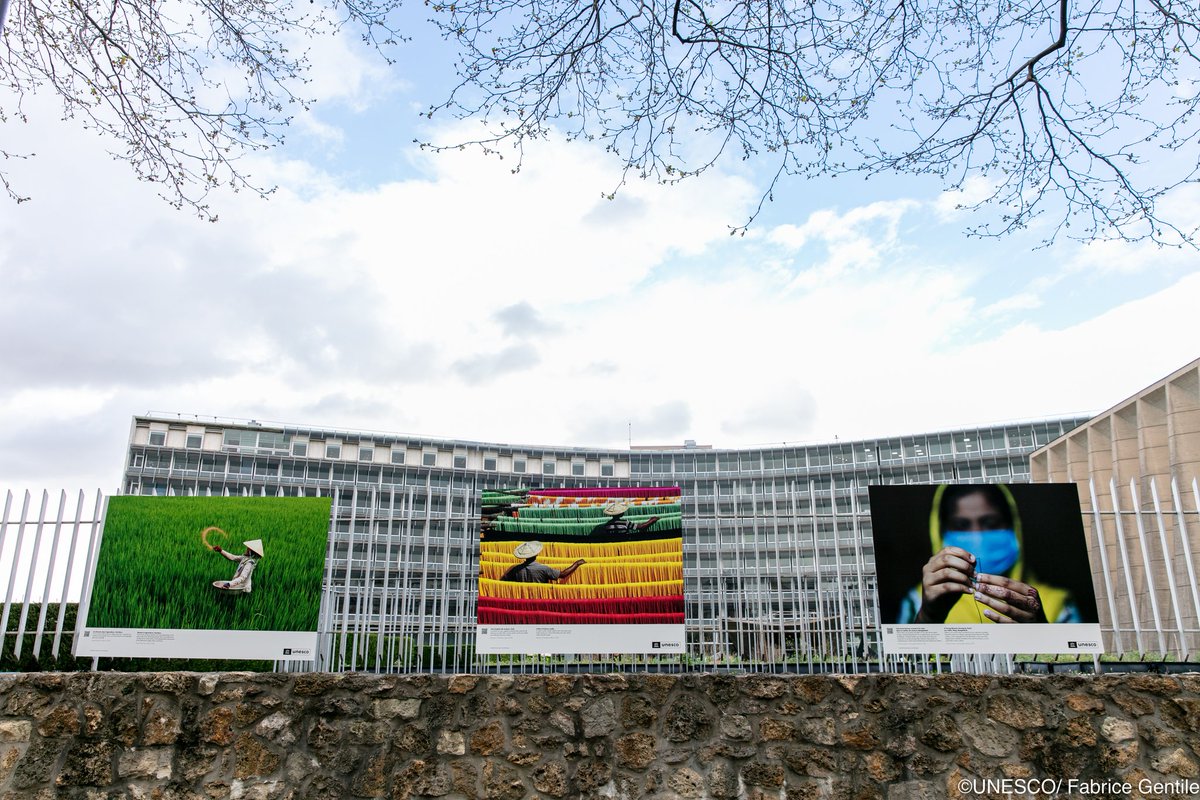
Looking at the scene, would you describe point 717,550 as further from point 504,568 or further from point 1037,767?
point 1037,767

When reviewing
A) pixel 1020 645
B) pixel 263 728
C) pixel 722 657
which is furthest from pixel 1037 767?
pixel 263 728

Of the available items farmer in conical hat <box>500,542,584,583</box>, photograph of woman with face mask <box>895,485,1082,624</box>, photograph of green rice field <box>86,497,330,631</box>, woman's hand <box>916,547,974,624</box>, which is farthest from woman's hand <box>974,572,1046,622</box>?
photograph of green rice field <box>86,497,330,631</box>

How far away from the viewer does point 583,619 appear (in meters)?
6.18

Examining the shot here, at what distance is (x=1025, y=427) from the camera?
7000cm

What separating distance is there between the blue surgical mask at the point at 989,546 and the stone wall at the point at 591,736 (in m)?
0.90

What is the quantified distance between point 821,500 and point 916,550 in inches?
37.6

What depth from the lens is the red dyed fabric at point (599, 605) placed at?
6.21 meters

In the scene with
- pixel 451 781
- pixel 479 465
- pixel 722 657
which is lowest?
pixel 451 781

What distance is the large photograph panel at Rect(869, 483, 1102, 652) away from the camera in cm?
596

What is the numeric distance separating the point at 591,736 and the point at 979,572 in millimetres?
3124

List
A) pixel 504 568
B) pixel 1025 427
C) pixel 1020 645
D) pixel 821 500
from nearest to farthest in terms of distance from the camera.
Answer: pixel 1020 645 < pixel 504 568 < pixel 821 500 < pixel 1025 427

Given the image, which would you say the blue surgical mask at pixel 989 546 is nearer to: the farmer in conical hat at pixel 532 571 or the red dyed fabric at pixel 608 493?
the red dyed fabric at pixel 608 493
